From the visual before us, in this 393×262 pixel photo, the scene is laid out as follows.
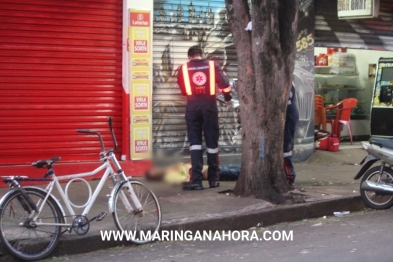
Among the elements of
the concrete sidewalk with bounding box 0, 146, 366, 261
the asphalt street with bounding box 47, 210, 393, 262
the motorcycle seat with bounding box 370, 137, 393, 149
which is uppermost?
the motorcycle seat with bounding box 370, 137, 393, 149

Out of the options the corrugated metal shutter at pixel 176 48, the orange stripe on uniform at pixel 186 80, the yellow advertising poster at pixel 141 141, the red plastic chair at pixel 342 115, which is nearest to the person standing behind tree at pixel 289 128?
the orange stripe on uniform at pixel 186 80

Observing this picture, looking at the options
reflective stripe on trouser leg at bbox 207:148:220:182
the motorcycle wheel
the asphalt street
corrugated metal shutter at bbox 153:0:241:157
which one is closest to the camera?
the asphalt street

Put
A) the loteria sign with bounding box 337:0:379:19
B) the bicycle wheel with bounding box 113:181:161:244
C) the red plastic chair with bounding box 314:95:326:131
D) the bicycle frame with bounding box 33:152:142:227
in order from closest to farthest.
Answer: the bicycle frame with bounding box 33:152:142:227 < the bicycle wheel with bounding box 113:181:161:244 < the loteria sign with bounding box 337:0:379:19 < the red plastic chair with bounding box 314:95:326:131

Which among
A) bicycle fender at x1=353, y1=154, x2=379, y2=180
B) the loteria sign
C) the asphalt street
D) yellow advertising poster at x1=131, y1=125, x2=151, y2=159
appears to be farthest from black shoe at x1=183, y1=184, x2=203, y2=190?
the loteria sign

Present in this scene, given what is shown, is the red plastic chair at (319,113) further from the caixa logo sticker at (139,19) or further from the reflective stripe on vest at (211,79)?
the reflective stripe on vest at (211,79)

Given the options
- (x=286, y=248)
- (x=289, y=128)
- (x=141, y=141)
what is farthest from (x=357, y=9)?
(x=286, y=248)

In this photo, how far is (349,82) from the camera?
1502 centimetres

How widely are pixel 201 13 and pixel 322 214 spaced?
424cm

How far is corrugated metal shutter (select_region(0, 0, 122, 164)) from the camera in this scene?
30.7 feet

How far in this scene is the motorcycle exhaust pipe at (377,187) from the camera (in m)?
8.34

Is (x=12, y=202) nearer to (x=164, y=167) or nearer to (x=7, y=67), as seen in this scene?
(x=164, y=167)

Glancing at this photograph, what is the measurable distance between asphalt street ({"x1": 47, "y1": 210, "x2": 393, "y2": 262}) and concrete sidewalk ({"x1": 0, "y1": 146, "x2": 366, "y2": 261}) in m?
0.16

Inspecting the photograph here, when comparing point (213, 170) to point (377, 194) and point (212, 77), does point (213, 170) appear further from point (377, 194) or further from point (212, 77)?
point (377, 194)

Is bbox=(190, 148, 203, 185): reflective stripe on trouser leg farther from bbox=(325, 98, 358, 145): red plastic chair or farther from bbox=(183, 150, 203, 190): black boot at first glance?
bbox=(325, 98, 358, 145): red plastic chair
